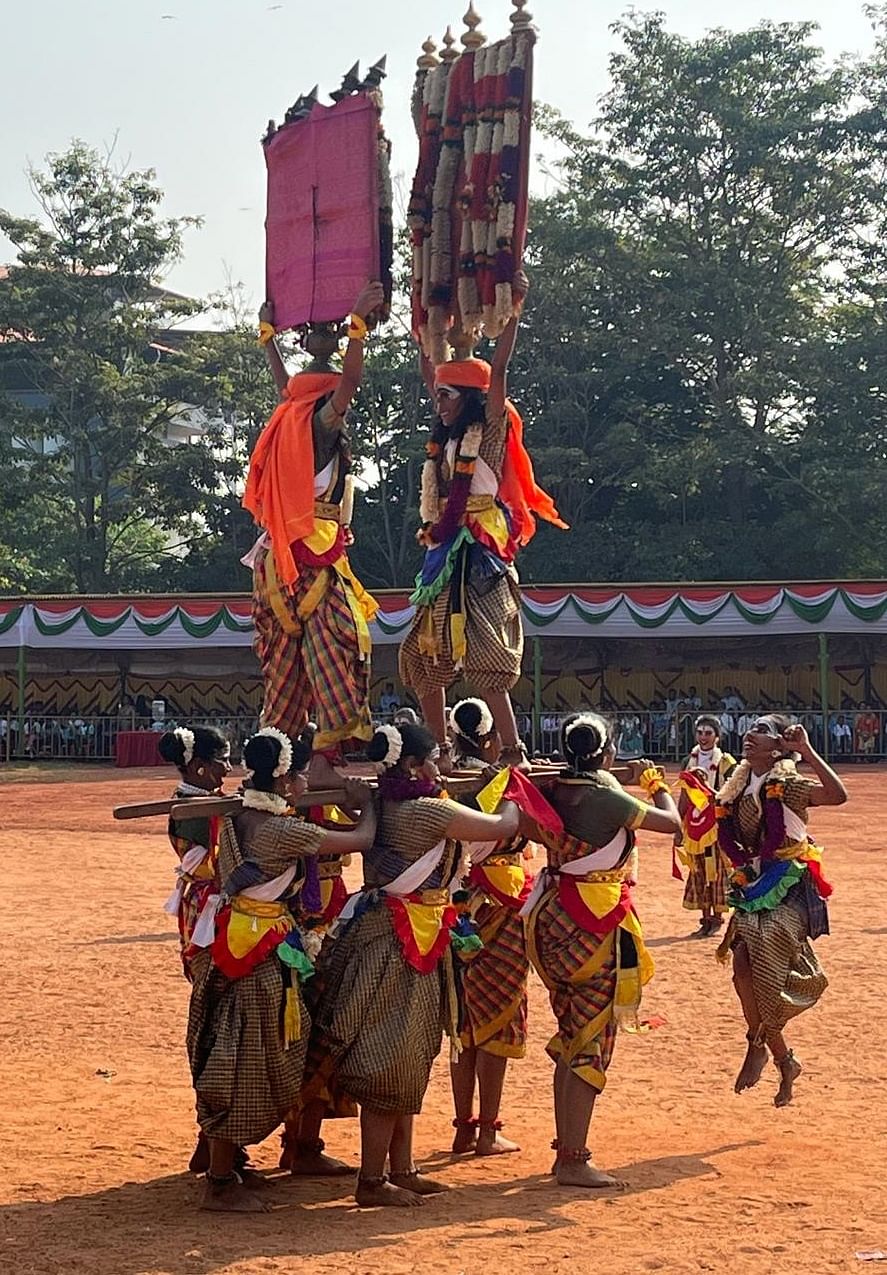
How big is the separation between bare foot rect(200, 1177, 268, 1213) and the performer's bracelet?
3.45m

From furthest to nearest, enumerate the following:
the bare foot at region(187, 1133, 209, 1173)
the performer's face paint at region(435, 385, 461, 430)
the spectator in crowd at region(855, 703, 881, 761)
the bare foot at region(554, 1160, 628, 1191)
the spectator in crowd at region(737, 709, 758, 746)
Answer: the spectator in crowd at region(855, 703, 881, 761)
the spectator in crowd at region(737, 709, 758, 746)
the performer's face paint at region(435, 385, 461, 430)
the bare foot at region(187, 1133, 209, 1173)
the bare foot at region(554, 1160, 628, 1191)

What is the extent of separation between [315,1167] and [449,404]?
10.9 ft

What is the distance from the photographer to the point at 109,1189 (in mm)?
6371

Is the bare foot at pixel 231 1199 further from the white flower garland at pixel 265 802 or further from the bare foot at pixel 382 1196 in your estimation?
the white flower garland at pixel 265 802

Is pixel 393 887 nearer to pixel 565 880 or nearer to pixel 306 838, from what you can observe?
pixel 306 838

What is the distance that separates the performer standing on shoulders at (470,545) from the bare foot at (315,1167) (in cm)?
183

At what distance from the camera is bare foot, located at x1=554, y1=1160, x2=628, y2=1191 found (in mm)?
6305

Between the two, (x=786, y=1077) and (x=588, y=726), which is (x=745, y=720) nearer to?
(x=786, y=1077)

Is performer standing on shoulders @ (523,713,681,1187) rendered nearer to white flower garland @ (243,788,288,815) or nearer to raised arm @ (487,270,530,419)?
white flower garland @ (243,788,288,815)

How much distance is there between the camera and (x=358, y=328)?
283 inches

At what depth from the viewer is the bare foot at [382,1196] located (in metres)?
5.99

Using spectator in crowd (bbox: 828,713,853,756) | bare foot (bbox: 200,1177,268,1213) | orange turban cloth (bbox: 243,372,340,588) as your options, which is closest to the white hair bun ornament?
orange turban cloth (bbox: 243,372,340,588)

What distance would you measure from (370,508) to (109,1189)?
3305cm

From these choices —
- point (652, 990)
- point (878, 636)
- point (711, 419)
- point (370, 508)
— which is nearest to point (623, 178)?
point (711, 419)
